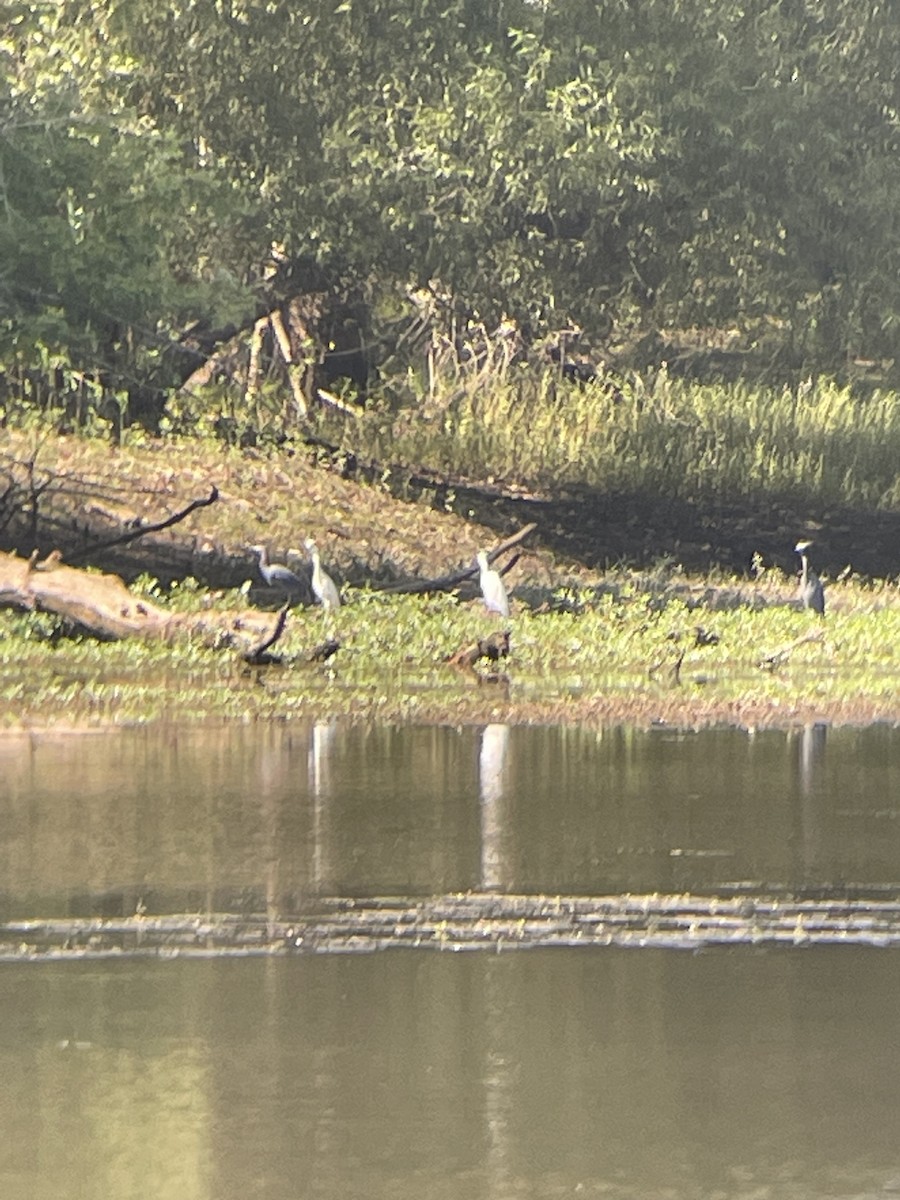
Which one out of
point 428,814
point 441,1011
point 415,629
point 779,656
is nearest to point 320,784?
point 428,814

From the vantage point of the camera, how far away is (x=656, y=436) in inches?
941

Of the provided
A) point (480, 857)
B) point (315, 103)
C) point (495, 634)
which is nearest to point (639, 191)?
point (315, 103)

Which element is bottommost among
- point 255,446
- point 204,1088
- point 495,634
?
point 204,1088

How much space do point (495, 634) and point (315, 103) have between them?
6829 mm

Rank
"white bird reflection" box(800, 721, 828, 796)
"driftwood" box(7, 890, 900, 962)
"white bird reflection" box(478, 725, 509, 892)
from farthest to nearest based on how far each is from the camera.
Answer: "white bird reflection" box(800, 721, 828, 796) < "white bird reflection" box(478, 725, 509, 892) < "driftwood" box(7, 890, 900, 962)

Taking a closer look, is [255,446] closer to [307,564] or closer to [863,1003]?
[307,564]

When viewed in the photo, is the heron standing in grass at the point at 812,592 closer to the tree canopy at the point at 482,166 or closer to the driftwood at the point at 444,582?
the driftwood at the point at 444,582

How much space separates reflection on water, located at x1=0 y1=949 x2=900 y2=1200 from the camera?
5.44 metres

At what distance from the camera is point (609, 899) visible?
8.95 meters

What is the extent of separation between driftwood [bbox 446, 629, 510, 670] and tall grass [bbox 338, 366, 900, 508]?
18.4 ft

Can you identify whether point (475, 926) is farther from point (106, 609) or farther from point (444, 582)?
point (444, 582)

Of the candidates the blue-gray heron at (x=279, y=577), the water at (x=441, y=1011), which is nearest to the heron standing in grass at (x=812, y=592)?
the blue-gray heron at (x=279, y=577)

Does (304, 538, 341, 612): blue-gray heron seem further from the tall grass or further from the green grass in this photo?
the tall grass

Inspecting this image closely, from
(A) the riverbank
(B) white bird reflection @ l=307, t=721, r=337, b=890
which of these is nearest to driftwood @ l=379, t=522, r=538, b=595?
(A) the riverbank
